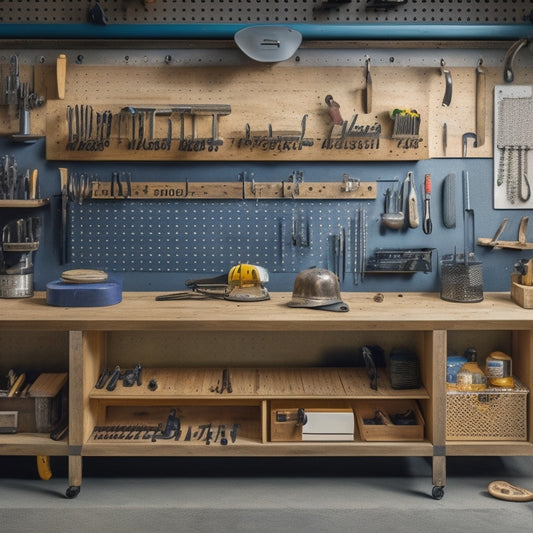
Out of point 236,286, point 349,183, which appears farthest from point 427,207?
point 236,286

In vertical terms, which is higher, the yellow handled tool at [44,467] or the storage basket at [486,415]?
the storage basket at [486,415]

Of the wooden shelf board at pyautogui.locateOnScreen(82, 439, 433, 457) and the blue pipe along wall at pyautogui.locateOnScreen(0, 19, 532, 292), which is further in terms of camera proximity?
the blue pipe along wall at pyautogui.locateOnScreen(0, 19, 532, 292)

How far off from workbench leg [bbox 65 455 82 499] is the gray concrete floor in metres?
0.04

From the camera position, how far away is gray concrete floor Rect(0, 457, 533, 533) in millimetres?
2869

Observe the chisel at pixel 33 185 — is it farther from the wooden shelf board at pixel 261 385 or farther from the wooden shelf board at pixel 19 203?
the wooden shelf board at pixel 261 385

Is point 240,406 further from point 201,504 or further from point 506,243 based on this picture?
point 506,243

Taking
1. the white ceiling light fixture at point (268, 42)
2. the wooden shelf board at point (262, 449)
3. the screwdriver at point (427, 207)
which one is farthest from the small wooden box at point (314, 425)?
the white ceiling light fixture at point (268, 42)

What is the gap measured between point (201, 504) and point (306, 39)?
2.46 metres

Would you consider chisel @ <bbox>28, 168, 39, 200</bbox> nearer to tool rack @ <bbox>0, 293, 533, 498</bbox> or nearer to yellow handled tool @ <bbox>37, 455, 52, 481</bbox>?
tool rack @ <bbox>0, 293, 533, 498</bbox>

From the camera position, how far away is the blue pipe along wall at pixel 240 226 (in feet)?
12.5

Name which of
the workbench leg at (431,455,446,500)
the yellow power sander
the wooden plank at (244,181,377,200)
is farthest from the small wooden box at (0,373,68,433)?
the workbench leg at (431,455,446,500)

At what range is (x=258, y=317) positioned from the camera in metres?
3.15

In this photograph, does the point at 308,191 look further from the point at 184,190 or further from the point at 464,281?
the point at 464,281

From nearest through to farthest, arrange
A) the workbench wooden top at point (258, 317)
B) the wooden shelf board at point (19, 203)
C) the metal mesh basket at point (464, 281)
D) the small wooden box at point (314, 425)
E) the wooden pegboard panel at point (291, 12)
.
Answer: the workbench wooden top at point (258, 317) < the small wooden box at point (314, 425) < the metal mesh basket at point (464, 281) < the wooden shelf board at point (19, 203) < the wooden pegboard panel at point (291, 12)
